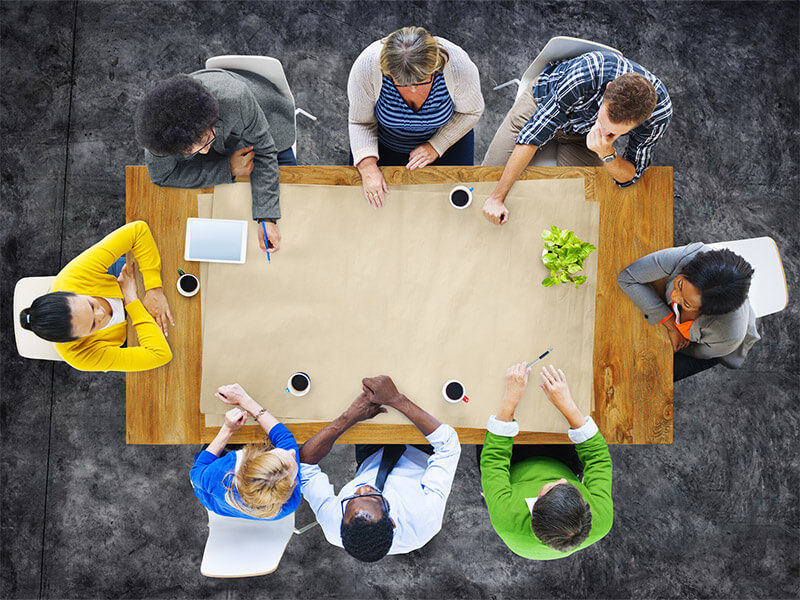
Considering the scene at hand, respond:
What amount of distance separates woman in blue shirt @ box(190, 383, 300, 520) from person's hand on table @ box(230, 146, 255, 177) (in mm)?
770

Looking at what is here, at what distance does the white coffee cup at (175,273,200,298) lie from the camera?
6.72 feet

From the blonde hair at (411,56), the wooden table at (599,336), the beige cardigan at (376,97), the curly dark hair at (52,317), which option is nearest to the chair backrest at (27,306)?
the curly dark hair at (52,317)

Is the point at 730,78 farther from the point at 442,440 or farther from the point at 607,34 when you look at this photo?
the point at 442,440

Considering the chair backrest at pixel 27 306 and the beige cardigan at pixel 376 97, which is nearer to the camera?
the beige cardigan at pixel 376 97

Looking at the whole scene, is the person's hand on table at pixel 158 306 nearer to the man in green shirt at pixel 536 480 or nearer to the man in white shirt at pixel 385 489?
the man in white shirt at pixel 385 489

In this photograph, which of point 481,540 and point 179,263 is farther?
point 481,540

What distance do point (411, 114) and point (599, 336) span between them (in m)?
1.07

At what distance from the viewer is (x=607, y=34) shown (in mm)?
2988

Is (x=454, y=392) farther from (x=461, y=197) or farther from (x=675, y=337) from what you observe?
(x=675, y=337)

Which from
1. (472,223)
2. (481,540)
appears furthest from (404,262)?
(481,540)

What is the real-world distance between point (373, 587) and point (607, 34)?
317 cm

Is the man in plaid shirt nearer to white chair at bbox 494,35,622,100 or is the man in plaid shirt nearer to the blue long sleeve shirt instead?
white chair at bbox 494,35,622,100

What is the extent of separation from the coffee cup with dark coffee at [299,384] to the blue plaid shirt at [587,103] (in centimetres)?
115

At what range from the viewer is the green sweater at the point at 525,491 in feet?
6.66
